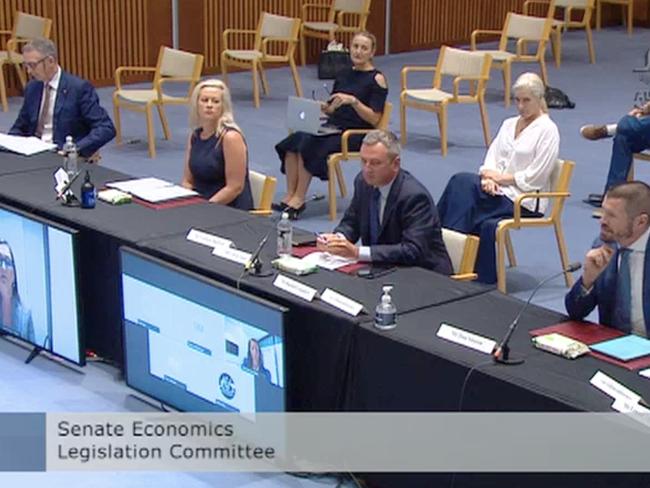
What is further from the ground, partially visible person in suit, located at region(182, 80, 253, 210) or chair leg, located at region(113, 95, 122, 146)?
partially visible person in suit, located at region(182, 80, 253, 210)

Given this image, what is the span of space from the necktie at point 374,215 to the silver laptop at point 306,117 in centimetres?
270

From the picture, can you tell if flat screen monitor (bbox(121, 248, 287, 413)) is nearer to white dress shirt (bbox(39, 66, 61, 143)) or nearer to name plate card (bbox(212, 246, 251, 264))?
name plate card (bbox(212, 246, 251, 264))

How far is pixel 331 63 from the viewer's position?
12711 millimetres

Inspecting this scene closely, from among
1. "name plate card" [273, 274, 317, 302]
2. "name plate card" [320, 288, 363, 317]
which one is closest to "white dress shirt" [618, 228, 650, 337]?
"name plate card" [320, 288, 363, 317]

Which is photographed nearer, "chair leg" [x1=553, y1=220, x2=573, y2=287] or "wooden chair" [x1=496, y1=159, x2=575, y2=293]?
"wooden chair" [x1=496, y1=159, x2=575, y2=293]

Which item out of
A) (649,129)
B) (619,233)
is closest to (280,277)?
(619,233)

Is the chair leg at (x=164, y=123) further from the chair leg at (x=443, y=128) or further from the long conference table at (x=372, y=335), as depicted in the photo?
the long conference table at (x=372, y=335)

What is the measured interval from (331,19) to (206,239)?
28.0 feet

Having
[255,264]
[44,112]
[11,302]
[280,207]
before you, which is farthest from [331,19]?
[255,264]

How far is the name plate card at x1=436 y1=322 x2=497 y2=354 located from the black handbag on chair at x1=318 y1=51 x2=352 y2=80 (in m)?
8.48

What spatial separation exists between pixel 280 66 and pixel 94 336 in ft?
27.1

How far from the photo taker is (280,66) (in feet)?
44.8

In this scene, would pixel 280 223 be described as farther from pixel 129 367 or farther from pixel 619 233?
pixel 619 233

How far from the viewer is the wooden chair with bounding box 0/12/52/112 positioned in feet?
36.7
